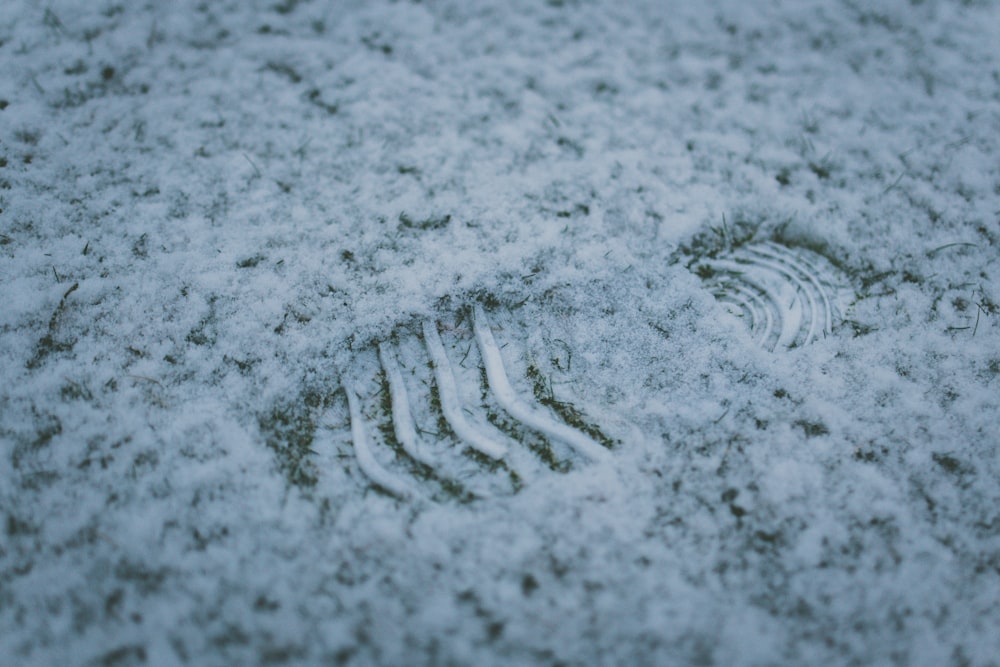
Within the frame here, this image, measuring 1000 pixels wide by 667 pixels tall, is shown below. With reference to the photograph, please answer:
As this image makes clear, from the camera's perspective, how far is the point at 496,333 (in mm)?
2090

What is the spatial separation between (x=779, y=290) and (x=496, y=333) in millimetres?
1081

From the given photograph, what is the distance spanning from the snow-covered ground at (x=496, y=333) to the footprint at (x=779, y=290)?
12mm

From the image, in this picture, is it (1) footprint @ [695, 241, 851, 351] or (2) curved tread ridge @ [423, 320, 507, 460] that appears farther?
(1) footprint @ [695, 241, 851, 351]

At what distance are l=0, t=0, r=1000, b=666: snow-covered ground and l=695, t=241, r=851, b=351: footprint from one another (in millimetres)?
12

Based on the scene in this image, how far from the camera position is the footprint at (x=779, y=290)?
2.13 m

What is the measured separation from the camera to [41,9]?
294cm

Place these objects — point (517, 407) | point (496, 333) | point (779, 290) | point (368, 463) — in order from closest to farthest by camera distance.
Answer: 1. point (368, 463)
2. point (517, 407)
3. point (496, 333)
4. point (779, 290)

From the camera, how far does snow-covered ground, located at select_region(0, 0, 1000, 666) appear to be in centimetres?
157

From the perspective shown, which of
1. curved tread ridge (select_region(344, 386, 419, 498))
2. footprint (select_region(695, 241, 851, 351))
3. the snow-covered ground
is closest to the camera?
the snow-covered ground

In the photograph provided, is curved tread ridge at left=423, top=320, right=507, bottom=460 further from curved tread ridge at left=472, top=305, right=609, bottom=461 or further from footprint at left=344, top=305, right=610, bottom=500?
curved tread ridge at left=472, top=305, right=609, bottom=461

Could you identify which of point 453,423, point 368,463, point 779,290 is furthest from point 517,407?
point 779,290

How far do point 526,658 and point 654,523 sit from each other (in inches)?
19.9

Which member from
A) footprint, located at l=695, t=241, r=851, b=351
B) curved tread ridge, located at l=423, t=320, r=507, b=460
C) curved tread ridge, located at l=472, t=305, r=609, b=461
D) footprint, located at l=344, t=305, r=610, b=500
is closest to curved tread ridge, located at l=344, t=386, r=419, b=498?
footprint, located at l=344, t=305, r=610, b=500

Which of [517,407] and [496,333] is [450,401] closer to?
[517,407]
